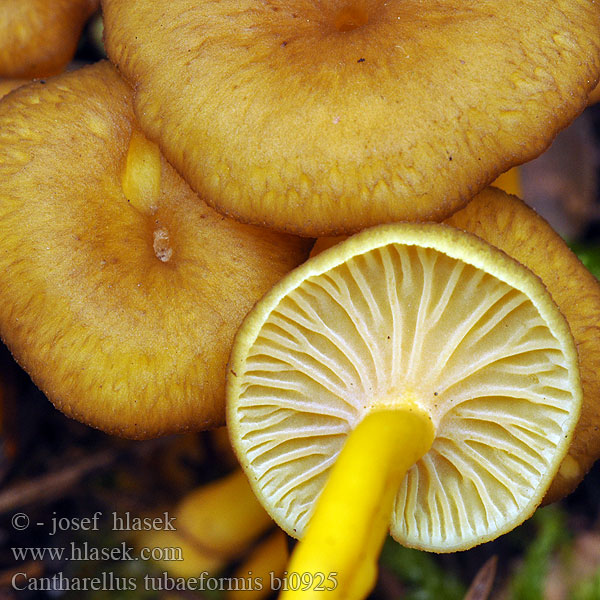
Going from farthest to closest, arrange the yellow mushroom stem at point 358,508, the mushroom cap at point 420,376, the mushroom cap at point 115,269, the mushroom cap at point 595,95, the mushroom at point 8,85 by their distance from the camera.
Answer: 1. the mushroom at point 8,85
2. the mushroom cap at point 595,95
3. the mushroom cap at point 115,269
4. the mushroom cap at point 420,376
5. the yellow mushroom stem at point 358,508

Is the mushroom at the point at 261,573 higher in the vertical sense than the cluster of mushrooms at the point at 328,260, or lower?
lower

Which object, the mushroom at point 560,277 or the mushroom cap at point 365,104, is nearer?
the mushroom cap at point 365,104

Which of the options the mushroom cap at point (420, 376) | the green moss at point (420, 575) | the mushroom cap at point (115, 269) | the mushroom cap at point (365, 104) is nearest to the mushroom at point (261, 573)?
the green moss at point (420, 575)

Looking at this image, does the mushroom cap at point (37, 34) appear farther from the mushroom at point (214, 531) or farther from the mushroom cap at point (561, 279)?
the mushroom at point (214, 531)

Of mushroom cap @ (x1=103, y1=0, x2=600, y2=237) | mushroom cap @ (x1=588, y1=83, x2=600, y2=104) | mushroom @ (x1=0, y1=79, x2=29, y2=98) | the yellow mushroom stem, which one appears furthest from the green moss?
mushroom @ (x1=0, y1=79, x2=29, y2=98)

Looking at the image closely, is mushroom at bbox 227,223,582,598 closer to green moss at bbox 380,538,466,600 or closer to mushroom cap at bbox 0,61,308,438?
mushroom cap at bbox 0,61,308,438

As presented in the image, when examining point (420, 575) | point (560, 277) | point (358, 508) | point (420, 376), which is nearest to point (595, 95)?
point (560, 277)

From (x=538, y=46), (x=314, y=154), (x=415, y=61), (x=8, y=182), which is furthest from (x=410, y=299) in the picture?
(x=8, y=182)
